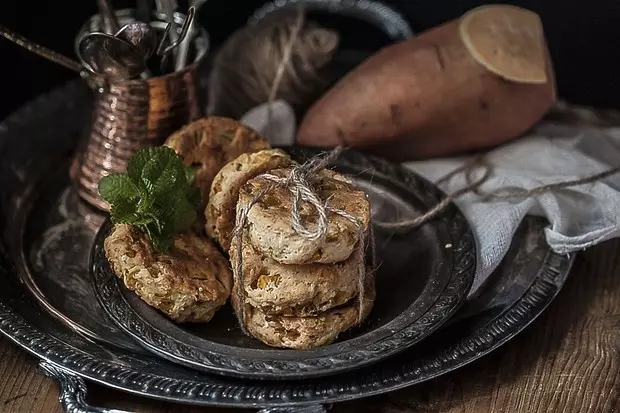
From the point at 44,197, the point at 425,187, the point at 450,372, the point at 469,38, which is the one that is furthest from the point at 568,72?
the point at 44,197

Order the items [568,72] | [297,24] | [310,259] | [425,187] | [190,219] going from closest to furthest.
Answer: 1. [310,259]
2. [190,219]
3. [425,187]
4. [297,24]
5. [568,72]

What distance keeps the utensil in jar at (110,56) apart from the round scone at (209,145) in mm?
79

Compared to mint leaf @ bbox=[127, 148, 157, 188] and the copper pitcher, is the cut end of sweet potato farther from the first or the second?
mint leaf @ bbox=[127, 148, 157, 188]

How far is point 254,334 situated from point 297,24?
48 centimetres

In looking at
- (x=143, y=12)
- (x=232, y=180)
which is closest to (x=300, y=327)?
(x=232, y=180)

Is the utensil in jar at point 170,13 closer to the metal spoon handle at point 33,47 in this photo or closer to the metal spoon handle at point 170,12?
the metal spoon handle at point 170,12

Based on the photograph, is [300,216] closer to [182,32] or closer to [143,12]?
[182,32]

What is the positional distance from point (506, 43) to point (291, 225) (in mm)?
419

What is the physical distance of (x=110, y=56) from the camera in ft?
3.03

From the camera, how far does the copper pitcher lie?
0.97 meters

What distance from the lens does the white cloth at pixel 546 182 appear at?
94cm

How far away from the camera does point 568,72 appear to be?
129 cm

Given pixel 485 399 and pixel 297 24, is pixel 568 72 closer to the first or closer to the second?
pixel 297 24

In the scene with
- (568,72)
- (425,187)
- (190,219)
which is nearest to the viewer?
(190,219)
